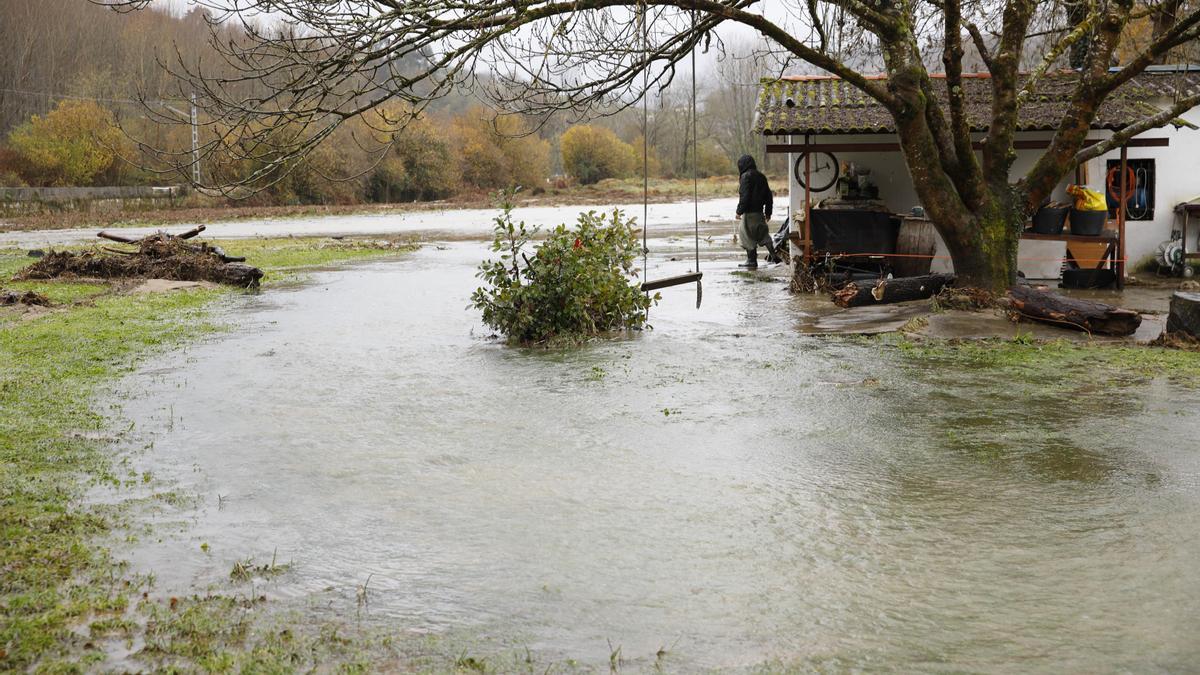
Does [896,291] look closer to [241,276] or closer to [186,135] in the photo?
[241,276]

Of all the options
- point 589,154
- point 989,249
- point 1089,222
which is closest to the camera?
point 989,249

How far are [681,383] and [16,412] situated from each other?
5.66 m

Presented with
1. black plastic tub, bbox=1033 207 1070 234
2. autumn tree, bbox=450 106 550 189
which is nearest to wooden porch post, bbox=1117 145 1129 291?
black plastic tub, bbox=1033 207 1070 234

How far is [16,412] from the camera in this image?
9.09 meters

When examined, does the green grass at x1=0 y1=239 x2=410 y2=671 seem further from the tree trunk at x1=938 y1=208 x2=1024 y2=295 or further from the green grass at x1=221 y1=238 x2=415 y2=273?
the tree trunk at x1=938 y1=208 x2=1024 y2=295

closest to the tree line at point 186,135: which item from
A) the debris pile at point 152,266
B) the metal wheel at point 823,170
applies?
the debris pile at point 152,266

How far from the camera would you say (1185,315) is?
11695mm

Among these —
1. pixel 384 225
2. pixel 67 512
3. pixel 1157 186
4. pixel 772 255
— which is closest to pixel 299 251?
pixel 772 255

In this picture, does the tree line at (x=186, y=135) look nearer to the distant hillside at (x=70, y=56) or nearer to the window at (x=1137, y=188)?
the distant hillside at (x=70, y=56)

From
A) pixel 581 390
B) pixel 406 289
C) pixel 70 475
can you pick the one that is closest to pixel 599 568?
pixel 70 475

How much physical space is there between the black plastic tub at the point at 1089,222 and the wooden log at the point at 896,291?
3.71 meters

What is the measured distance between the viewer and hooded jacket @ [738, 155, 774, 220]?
20.8 m

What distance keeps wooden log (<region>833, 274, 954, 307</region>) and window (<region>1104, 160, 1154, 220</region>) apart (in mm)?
5420

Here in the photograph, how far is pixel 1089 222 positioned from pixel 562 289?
9488mm
